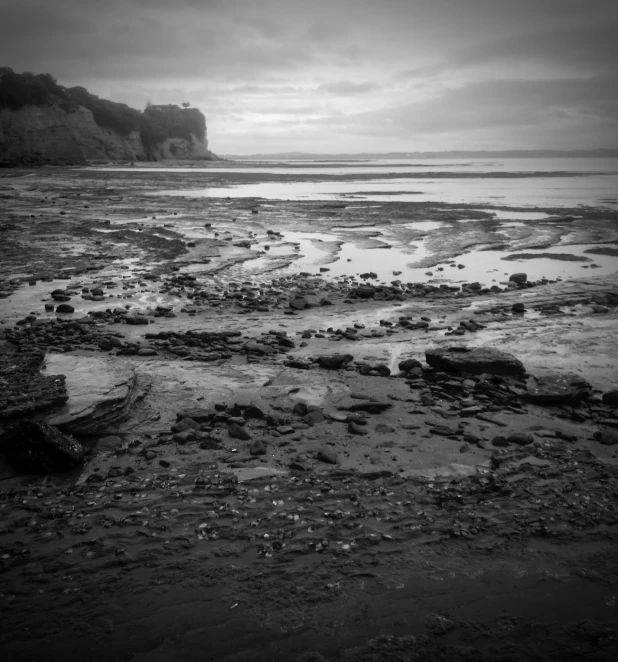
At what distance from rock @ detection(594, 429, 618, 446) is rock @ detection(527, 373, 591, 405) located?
791 millimetres

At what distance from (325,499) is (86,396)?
3.13 meters

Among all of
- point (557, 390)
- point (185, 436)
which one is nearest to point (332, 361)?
point (185, 436)

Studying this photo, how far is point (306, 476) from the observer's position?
490 cm

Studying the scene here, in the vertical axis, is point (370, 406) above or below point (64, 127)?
below

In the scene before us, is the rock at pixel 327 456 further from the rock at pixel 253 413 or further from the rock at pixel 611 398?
the rock at pixel 611 398

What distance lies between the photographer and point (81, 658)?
9.87ft

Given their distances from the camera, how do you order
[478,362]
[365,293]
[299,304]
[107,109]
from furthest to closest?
[107,109]
[365,293]
[299,304]
[478,362]

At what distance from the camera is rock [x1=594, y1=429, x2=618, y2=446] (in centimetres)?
553

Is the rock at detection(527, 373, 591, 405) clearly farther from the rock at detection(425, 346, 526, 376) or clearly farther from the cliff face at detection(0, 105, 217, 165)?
the cliff face at detection(0, 105, 217, 165)

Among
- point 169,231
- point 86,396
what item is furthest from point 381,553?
point 169,231

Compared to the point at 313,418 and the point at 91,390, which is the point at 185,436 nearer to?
the point at 91,390

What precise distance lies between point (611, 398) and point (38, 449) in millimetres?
6794

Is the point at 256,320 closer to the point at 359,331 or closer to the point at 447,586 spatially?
the point at 359,331

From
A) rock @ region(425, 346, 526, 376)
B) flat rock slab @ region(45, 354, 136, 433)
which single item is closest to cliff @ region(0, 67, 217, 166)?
flat rock slab @ region(45, 354, 136, 433)
